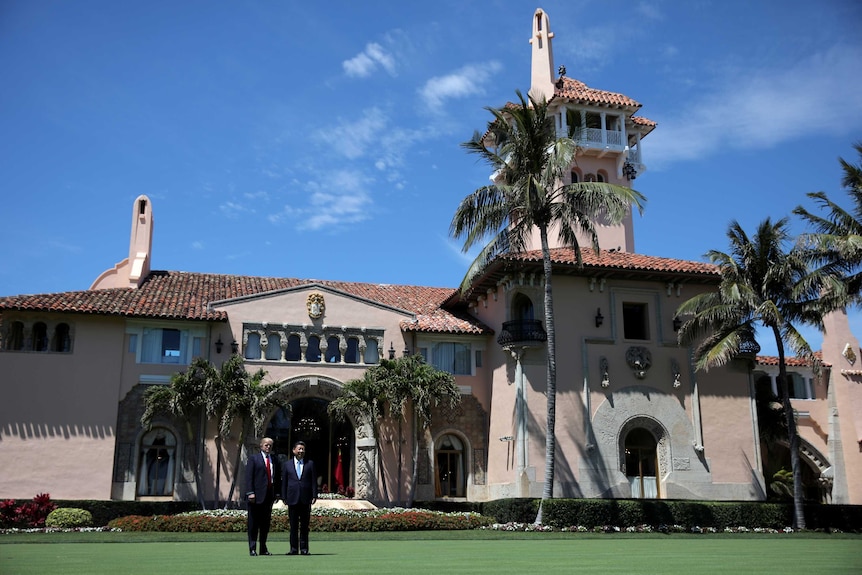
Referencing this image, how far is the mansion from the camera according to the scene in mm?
27625

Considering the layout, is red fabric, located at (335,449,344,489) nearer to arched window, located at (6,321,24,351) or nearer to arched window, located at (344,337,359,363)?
arched window, located at (344,337,359,363)


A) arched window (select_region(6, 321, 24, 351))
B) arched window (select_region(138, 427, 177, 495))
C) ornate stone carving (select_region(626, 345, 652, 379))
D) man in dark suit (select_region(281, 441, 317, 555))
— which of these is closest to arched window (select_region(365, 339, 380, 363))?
arched window (select_region(138, 427, 177, 495))

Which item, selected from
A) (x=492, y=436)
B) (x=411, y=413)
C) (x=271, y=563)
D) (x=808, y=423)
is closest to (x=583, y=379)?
(x=492, y=436)

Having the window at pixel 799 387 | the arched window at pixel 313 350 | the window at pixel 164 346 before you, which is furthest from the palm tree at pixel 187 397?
the window at pixel 799 387

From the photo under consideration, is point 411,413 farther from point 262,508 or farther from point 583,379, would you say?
point 262,508

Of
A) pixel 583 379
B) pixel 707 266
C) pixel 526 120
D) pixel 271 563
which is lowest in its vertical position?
pixel 271 563

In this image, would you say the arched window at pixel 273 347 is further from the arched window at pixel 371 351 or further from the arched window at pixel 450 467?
the arched window at pixel 450 467

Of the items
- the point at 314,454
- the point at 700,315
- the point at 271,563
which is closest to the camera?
the point at 271,563

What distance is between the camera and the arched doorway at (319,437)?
29.6 metres

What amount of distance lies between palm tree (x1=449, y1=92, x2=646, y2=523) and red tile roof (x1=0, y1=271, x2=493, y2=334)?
18.7 ft

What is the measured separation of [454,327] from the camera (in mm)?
31219

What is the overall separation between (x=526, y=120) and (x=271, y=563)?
60.6ft

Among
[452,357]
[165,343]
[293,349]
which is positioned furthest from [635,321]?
[165,343]

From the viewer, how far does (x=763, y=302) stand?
27016mm
